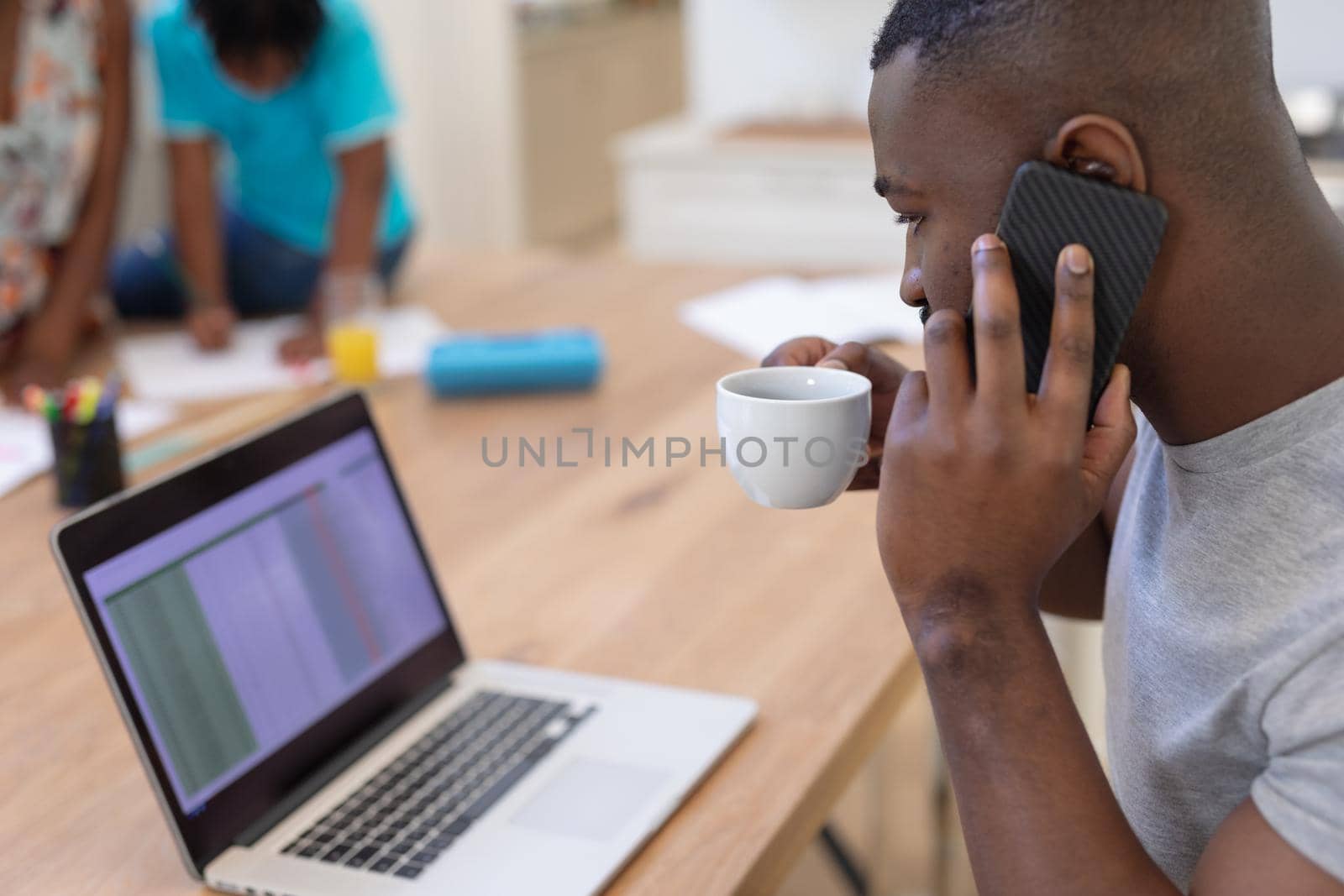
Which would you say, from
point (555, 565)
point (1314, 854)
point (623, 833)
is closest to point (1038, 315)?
point (1314, 854)

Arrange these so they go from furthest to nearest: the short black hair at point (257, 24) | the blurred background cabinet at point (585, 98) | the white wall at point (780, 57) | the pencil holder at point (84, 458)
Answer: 1. the blurred background cabinet at point (585, 98)
2. the white wall at point (780, 57)
3. the short black hair at point (257, 24)
4. the pencil holder at point (84, 458)

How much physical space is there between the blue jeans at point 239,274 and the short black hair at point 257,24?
11.2 inches

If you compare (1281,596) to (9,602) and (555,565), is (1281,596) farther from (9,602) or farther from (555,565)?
(9,602)

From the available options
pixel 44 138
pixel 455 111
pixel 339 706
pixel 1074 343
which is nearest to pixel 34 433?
pixel 44 138

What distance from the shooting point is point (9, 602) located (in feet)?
3.94

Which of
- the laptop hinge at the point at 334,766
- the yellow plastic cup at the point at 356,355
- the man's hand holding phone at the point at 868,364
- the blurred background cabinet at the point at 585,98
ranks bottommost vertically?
the blurred background cabinet at the point at 585,98

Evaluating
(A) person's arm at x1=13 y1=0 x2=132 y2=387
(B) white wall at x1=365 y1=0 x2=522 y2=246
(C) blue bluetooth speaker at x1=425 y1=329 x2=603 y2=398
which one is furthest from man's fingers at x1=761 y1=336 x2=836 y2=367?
(B) white wall at x1=365 y1=0 x2=522 y2=246

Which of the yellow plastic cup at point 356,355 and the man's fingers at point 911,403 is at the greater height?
the man's fingers at point 911,403

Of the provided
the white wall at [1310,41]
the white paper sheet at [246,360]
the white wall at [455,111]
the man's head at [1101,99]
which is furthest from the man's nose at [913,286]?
the white wall at [455,111]

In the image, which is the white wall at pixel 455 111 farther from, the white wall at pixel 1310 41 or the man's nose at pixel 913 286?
the man's nose at pixel 913 286

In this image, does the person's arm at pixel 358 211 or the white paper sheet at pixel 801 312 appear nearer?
the white paper sheet at pixel 801 312

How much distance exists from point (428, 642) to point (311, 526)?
5.0 inches

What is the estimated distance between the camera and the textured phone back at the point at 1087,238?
2.14ft

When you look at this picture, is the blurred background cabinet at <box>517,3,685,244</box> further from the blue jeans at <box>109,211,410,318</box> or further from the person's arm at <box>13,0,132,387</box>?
the person's arm at <box>13,0,132,387</box>
